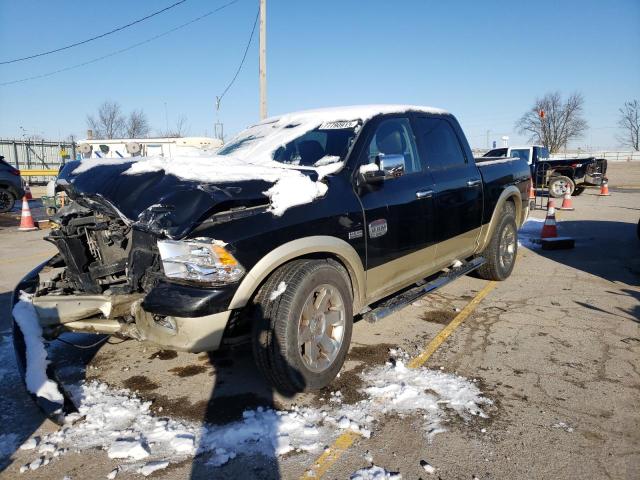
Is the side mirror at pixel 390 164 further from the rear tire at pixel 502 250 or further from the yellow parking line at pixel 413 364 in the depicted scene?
the rear tire at pixel 502 250

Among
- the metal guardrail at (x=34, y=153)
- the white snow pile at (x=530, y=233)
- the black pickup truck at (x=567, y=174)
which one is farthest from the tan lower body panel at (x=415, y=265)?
the metal guardrail at (x=34, y=153)

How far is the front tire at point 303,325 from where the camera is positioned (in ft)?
9.27

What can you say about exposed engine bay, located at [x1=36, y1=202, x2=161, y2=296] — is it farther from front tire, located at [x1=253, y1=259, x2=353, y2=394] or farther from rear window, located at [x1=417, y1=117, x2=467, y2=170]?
rear window, located at [x1=417, y1=117, x2=467, y2=170]

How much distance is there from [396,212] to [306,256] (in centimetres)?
94

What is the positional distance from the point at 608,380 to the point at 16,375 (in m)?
4.29

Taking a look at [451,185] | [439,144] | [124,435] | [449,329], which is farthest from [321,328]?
[439,144]

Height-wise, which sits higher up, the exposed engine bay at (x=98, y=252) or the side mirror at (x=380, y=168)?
the side mirror at (x=380, y=168)

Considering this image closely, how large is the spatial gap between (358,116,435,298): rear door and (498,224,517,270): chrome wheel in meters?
1.84

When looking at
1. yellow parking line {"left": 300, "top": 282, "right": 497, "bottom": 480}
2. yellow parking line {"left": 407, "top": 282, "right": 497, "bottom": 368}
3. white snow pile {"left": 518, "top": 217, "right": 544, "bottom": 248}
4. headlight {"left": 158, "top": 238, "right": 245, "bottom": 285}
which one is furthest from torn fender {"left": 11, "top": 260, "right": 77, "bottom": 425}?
white snow pile {"left": 518, "top": 217, "right": 544, "bottom": 248}

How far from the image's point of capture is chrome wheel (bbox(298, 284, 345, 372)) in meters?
3.03

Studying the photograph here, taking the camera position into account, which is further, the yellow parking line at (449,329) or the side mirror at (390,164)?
the yellow parking line at (449,329)

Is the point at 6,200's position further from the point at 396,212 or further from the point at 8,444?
the point at 396,212

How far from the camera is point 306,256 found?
3.12 m

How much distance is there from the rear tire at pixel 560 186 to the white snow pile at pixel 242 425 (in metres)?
15.7
